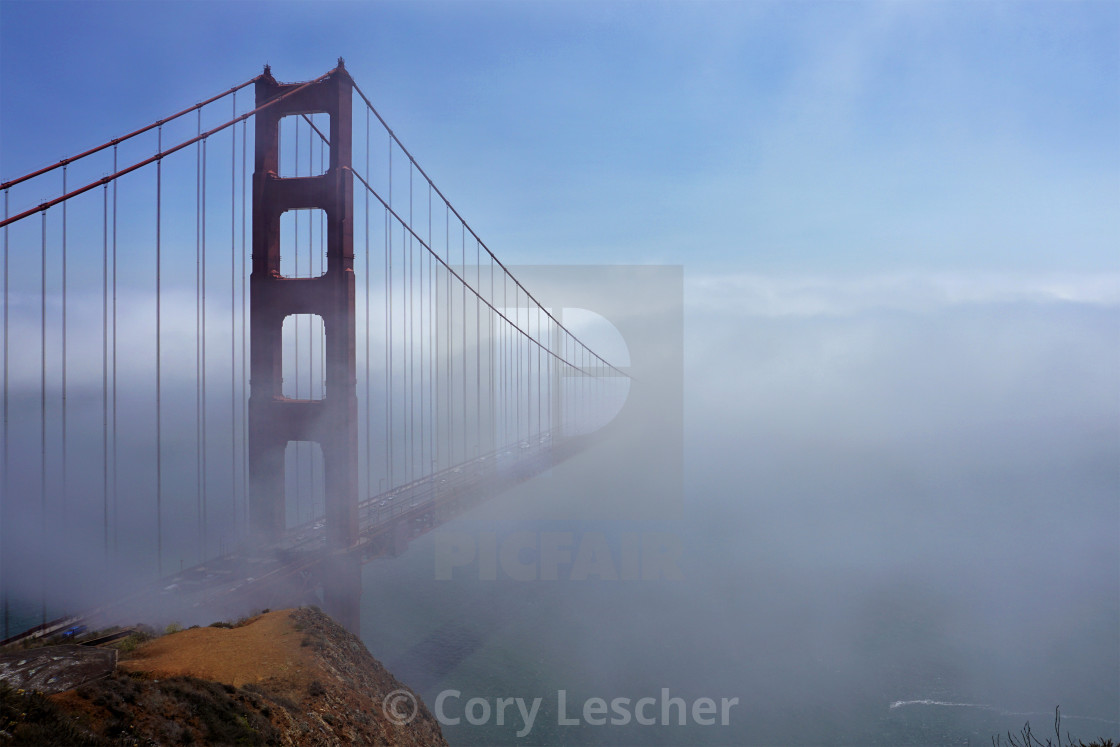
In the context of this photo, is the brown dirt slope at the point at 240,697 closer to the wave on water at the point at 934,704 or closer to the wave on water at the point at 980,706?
the wave on water at the point at 934,704

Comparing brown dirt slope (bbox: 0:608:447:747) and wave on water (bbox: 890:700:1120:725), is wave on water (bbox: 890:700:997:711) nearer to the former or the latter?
wave on water (bbox: 890:700:1120:725)

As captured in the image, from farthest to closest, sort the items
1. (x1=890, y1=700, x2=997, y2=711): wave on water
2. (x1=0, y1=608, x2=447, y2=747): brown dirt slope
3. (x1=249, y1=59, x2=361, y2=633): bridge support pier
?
(x1=890, y1=700, x2=997, y2=711): wave on water < (x1=249, y1=59, x2=361, y2=633): bridge support pier < (x1=0, y1=608, x2=447, y2=747): brown dirt slope

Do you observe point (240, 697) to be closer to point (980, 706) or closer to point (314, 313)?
point (314, 313)

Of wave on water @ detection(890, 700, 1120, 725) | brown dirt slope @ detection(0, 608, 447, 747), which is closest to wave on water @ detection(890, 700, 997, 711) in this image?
wave on water @ detection(890, 700, 1120, 725)

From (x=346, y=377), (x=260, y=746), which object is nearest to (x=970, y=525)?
(x=346, y=377)

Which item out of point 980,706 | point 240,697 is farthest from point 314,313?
point 980,706

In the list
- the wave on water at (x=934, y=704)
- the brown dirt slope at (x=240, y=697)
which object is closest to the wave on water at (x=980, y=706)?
the wave on water at (x=934, y=704)

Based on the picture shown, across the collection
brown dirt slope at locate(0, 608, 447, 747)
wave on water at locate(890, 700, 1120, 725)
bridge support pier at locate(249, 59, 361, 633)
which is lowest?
wave on water at locate(890, 700, 1120, 725)
